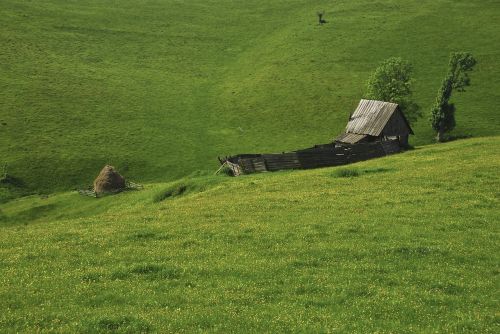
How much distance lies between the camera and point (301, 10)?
133750 mm

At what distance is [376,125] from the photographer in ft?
208

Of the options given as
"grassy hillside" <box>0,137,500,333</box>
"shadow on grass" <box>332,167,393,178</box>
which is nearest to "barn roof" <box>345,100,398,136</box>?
"shadow on grass" <box>332,167,393,178</box>

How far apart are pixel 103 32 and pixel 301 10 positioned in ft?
170

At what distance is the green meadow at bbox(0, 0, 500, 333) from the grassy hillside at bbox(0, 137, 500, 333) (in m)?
0.09

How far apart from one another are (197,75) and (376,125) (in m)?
48.2

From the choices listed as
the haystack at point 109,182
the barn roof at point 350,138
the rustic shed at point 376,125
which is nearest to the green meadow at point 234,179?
→ the haystack at point 109,182

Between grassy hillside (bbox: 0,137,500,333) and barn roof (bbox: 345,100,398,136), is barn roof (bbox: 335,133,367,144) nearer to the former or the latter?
barn roof (bbox: 345,100,398,136)

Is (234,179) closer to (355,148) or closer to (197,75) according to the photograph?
(355,148)

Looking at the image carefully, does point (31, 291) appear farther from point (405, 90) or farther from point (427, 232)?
point (405, 90)

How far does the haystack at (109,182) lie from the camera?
54.5 meters

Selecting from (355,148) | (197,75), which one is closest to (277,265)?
(355,148)

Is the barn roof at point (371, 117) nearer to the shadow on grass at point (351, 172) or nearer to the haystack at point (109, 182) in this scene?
the shadow on grass at point (351, 172)

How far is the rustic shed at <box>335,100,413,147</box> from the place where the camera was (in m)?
63.0

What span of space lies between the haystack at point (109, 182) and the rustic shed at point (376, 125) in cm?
2716
